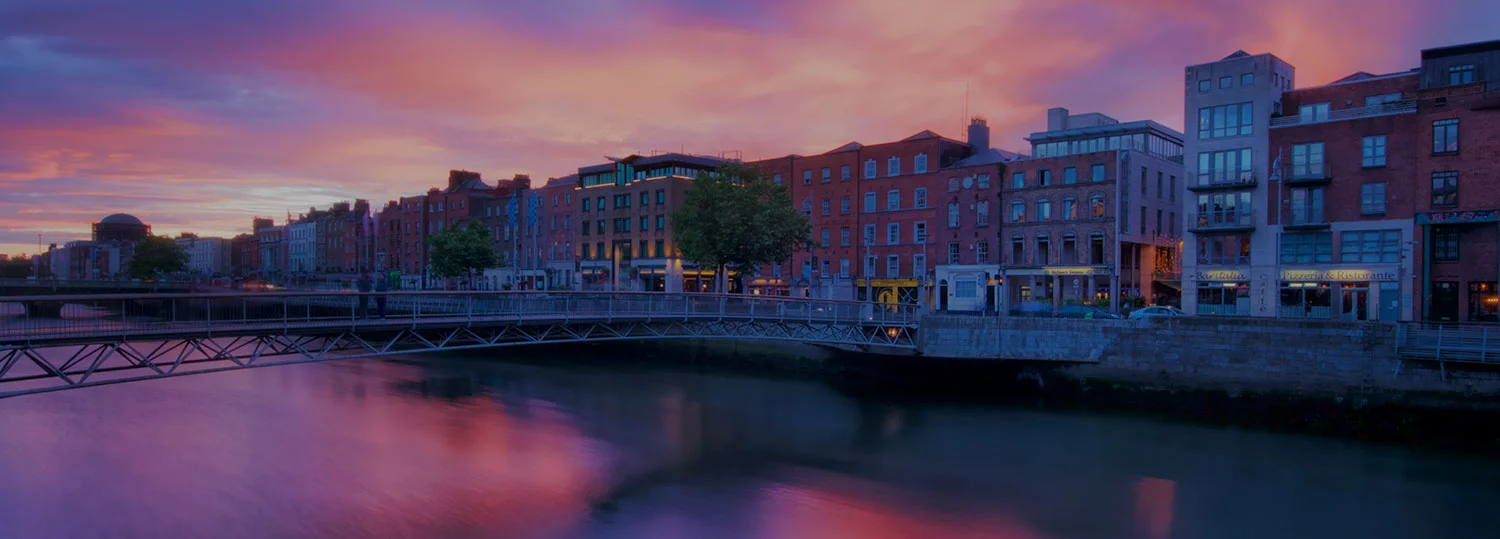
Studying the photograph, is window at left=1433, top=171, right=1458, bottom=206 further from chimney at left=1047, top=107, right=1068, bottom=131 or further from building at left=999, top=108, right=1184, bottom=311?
chimney at left=1047, top=107, right=1068, bottom=131

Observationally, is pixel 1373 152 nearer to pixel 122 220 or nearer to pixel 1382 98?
pixel 1382 98

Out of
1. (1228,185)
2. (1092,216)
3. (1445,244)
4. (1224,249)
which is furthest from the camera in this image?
(1092,216)

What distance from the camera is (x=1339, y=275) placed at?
40469 mm

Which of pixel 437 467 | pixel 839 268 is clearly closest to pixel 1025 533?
pixel 437 467

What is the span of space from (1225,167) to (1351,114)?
19.1ft

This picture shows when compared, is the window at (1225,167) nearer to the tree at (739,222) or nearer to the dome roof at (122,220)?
the tree at (739,222)

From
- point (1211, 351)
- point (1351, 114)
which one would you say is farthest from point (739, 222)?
point (1351, 114)

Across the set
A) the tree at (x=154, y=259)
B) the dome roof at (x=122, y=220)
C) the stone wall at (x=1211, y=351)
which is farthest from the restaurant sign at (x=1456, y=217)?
the dome roof at (x=122, y=220)

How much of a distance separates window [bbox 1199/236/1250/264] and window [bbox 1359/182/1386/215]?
5.24 metres

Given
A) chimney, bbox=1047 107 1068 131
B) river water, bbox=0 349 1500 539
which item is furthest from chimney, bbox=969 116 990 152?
river water, bbox=0 349 1500 539

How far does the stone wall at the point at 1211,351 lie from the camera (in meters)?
29.2

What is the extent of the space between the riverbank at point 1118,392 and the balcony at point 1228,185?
15.2 m

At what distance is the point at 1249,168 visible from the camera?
4309 cm

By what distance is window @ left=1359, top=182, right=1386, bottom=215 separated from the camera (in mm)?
38781
